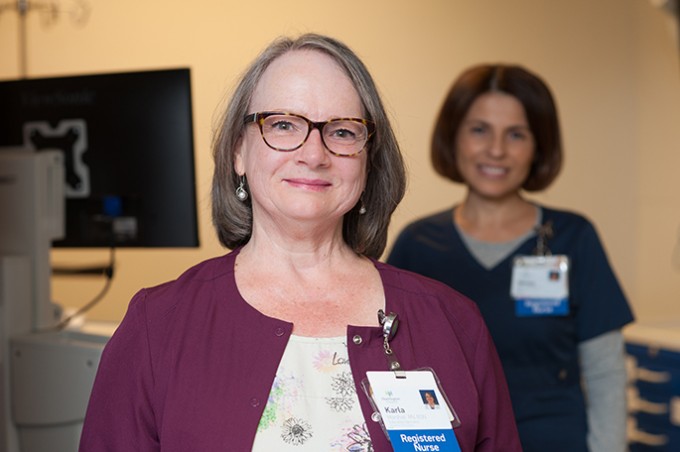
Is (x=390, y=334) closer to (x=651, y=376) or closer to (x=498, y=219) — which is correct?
(x=498, y=219)

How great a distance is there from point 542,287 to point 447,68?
5.45ft

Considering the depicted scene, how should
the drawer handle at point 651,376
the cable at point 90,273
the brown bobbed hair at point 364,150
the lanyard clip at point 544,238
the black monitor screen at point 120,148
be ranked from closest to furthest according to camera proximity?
the brown bobbed hair at point 364,150, the black monitor screen at point 120,148, the cable at point 90,273, the lanyard clip at point 544,238, the drawer handle at point 651,376

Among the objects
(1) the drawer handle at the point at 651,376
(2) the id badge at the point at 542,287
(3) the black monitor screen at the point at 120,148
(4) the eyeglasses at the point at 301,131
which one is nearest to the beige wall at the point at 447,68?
(3) the black monitor screen at the point at 120,148

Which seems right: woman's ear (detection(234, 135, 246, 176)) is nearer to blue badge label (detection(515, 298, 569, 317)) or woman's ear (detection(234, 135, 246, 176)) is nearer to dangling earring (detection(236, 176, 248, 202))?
dangling earring (detection(236, 176, 248, 202))

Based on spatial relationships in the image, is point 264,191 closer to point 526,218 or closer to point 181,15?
point 526,218

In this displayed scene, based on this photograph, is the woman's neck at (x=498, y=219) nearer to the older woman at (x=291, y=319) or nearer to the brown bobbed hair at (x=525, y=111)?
the brown bobbed hair at (x=525, y=111)

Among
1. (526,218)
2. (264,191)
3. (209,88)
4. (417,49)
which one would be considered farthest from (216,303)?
(417,49)

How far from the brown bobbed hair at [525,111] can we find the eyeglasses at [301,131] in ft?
3.44

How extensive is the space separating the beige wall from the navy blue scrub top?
1.32 feet

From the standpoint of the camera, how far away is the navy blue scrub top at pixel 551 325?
2.21 m

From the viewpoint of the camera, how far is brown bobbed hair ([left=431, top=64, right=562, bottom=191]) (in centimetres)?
240

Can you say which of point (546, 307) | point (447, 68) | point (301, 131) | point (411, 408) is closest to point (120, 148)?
point (301, 131)

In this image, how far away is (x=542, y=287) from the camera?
7.30 feet

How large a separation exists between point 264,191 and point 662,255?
12.9ft
